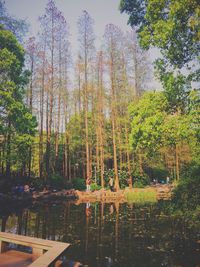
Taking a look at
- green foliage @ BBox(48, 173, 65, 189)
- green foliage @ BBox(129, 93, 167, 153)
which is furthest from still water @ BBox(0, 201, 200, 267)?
green foliage @ BBox(48, 173, 65, 189)

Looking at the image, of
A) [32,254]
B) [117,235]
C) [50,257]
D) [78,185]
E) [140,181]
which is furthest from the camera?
[140,181]

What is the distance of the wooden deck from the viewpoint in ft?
15.8

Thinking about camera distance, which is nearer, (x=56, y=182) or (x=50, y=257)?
(x=50, y=257)

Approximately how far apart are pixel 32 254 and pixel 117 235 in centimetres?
557

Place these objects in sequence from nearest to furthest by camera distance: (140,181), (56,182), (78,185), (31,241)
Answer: (31,241) < (56,182) < (78,185) < (140,181)

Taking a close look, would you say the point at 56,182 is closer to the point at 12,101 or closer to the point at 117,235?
the point at 12,101

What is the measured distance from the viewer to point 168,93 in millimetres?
9438

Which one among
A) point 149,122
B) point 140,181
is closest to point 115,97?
point 140,181

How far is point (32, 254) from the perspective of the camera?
225 inches

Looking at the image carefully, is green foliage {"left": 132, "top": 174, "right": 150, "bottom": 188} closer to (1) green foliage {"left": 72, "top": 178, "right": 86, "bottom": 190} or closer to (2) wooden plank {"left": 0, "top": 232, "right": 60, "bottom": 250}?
(1) green foliage {"left": 72, "top": 178, "right": 86, "bottom": 190}

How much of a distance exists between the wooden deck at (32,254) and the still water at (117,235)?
2306 mm

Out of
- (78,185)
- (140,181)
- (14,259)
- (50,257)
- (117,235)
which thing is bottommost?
(117,235)

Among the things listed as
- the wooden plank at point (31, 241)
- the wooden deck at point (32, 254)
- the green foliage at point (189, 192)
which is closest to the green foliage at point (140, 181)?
the green foliage at point (189, 192)

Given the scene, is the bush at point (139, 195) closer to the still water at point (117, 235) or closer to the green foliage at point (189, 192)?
the still water at point (117, 235)
